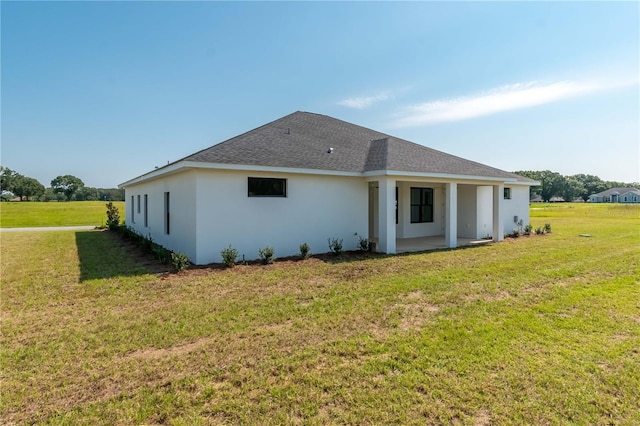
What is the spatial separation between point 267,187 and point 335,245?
10.2 ft

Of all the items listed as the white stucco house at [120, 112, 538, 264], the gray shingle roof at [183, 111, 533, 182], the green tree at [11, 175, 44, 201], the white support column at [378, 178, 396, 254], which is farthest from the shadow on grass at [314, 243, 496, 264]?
the green tree at [11, 175, 44, 201]

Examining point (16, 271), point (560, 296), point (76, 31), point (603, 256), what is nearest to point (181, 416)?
point (560, 296)

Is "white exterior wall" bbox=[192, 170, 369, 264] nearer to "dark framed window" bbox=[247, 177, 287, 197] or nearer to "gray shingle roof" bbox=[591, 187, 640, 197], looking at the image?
"dark framed window" bbox=[247, 177, 287, 197]

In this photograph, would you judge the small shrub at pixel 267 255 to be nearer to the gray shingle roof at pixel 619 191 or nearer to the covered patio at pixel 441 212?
the covered patio at pixel 441 212

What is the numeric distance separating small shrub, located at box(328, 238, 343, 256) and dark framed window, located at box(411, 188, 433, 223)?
5979 millimetres

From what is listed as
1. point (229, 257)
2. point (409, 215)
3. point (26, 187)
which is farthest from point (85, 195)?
point (229, 257)

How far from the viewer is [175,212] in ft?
38.7

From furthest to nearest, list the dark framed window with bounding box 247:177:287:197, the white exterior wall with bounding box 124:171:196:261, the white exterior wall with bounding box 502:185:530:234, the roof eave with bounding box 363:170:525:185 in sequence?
the white exterior wall with bounding box 502:185:530:234, the roof eave with bounding box 363:170:525:185, the dark framed window with bounding box 247:177:287:197, the white exterior wall with bounding box 124:171:196:261

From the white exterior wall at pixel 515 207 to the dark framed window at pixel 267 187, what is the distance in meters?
13.0

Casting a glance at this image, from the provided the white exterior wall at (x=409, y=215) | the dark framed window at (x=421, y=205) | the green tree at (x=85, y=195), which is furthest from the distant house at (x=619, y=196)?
the green tree at (x=85, y=195)

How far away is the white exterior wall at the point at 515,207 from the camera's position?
1772 cm

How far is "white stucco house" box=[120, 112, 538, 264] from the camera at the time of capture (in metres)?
9.93

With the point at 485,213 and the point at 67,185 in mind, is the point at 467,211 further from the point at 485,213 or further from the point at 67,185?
the point at 67,185

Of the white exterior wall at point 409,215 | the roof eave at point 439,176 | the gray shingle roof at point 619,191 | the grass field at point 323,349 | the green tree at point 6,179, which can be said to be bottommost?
the grass field at point 323,349
